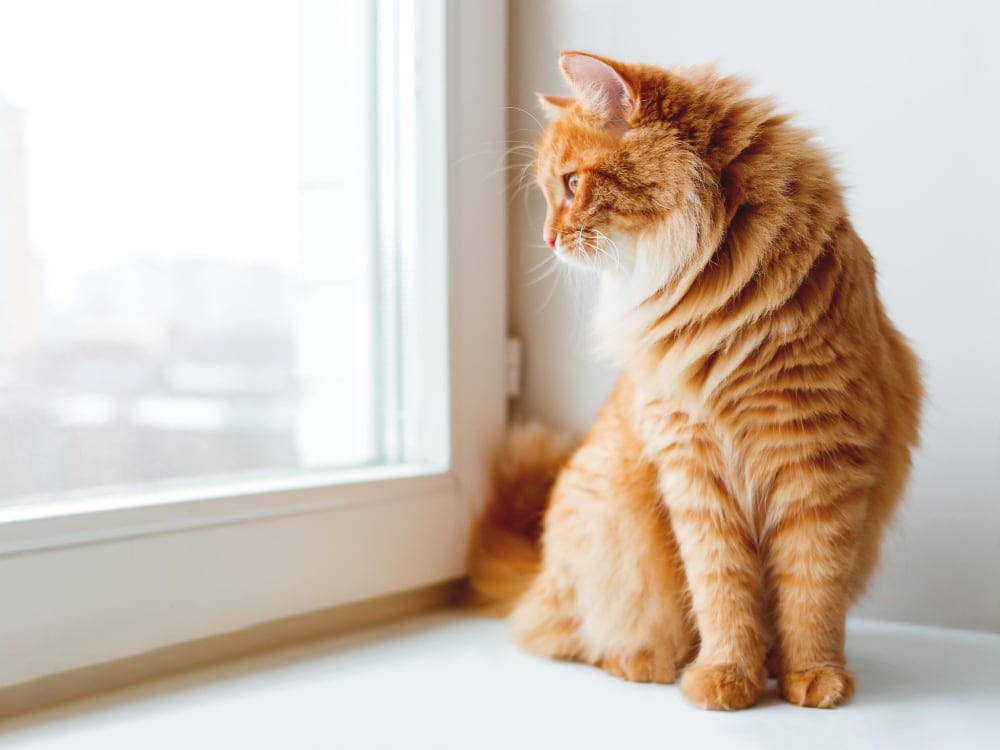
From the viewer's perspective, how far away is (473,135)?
1.76 metres

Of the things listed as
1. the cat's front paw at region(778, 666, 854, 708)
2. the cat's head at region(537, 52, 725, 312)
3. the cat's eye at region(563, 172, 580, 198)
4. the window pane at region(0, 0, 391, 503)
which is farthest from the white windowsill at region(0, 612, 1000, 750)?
the cat's eye at region(563, 172, 580, 198)

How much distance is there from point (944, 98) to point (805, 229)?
1.69 feet

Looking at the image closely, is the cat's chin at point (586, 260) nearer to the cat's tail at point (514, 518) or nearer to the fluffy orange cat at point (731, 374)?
the fluffy orange cat at point (731, 374)

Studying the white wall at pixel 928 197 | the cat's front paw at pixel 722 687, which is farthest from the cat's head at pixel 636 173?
the cat's front paw at pixel 722 687

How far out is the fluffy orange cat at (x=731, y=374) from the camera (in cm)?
114

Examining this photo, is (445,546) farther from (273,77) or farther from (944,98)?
(944,98)

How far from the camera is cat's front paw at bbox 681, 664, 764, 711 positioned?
3.75 feet

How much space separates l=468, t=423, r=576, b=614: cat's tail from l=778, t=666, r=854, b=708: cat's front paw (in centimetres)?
52

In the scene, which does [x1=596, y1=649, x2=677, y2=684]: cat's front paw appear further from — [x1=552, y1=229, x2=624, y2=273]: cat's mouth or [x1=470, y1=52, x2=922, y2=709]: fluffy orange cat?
[x1=552, y1=229, x2=624, y2=273]: cat's mouth

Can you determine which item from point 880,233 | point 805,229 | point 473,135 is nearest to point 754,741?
point 805,229

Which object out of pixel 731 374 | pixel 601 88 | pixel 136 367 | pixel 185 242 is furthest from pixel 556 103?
pixel 136 367

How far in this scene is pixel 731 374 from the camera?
1.15m

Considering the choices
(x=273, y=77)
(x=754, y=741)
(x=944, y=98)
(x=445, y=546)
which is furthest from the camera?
(x=445, y=546)

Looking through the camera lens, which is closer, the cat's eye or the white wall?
the cat's eye
